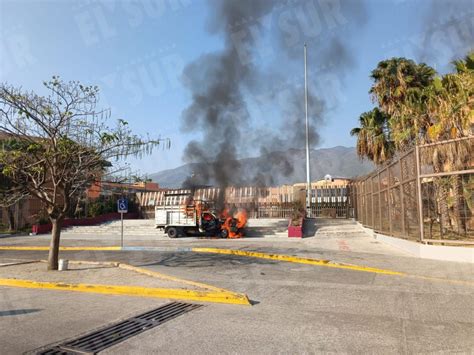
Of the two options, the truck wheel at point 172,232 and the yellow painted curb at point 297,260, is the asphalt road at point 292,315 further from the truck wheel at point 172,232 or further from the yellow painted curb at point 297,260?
the truck wheel at point 172,232

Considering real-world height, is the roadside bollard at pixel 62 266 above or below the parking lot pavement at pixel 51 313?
above

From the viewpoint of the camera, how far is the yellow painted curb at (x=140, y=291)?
6.30 metres

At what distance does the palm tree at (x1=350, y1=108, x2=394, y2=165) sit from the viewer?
1819cm

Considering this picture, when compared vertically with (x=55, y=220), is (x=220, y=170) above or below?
above

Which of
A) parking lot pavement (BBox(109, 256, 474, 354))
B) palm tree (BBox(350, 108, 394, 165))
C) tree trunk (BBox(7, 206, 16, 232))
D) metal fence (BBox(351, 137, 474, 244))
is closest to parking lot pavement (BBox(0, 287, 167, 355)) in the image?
parking lot pavement (BBox(109, 256, 474, 354))

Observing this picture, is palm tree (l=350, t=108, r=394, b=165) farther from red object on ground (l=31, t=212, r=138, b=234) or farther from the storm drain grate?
red object on ground (l=31, t=212, r=138, b=234)

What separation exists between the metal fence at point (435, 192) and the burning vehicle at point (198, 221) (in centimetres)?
896

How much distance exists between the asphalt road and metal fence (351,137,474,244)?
5.42 feet

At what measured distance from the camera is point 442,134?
526 inches

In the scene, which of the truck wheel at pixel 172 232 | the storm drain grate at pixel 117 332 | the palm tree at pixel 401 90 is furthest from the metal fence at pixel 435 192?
the truck wheel at pixel 172 232

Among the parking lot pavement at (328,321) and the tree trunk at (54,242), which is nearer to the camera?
the parking lot pavement at (328,321)

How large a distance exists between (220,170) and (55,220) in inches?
619

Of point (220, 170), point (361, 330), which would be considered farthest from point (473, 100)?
point (220, 170)

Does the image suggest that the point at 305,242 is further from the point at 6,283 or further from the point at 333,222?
the point at 6,283
